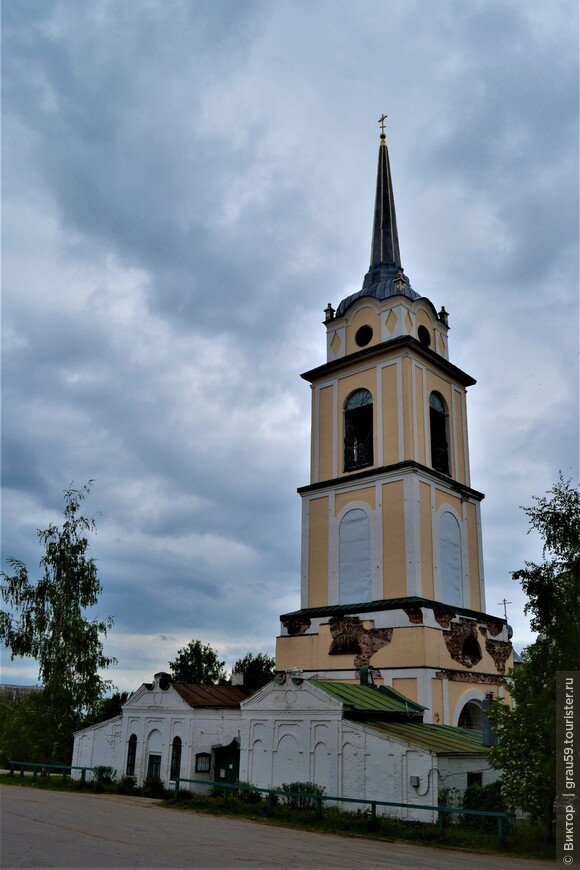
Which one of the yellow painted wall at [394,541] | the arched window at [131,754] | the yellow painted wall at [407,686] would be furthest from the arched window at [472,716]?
the arched window at [131,754]

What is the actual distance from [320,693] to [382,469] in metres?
11.7

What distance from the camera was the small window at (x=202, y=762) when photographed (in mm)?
29000

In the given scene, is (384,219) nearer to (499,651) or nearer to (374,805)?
(499,651)

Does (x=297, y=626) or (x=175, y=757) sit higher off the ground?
(x=297, y=626)

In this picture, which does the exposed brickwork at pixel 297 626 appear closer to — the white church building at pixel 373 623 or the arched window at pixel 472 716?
the white church building at pixel 373 623

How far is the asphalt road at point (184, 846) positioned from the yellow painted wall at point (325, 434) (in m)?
17.6

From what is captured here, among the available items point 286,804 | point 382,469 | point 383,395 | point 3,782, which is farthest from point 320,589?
point 3,782

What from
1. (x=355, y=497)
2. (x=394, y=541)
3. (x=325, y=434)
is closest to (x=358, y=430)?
(x=325, y=434)

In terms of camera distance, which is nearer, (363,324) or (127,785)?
(127,785)

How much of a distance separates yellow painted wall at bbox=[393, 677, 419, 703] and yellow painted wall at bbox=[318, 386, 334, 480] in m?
10.5

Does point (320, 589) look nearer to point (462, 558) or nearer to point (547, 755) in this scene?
point (462, 558)

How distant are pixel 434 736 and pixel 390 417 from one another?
14.1m

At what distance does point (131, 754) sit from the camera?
31.5 meters

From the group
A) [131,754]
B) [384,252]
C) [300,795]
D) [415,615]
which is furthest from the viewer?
[384,252]
